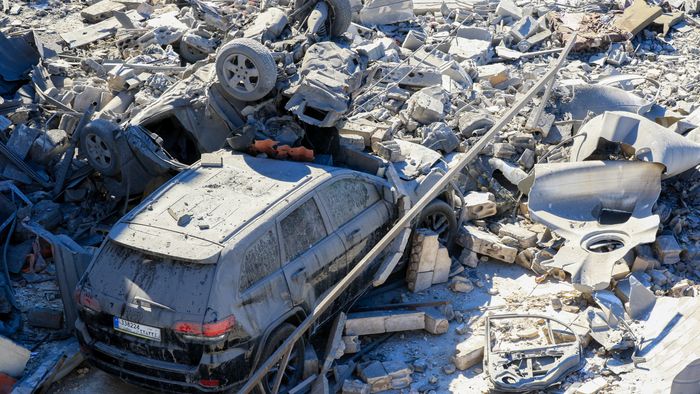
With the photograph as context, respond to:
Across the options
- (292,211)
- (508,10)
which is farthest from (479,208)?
(508,10)

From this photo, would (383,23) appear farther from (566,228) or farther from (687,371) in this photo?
(687,371)

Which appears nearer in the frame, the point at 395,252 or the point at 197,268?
the point at 197,268

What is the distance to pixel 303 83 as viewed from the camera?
9.39 meters

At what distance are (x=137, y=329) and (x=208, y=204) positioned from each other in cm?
126

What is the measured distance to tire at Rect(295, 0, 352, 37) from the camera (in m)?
11.7

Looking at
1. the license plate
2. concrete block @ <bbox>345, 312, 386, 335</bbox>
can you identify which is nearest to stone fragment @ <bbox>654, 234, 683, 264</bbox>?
concrete block @ <bbox>345, 312, 386, 335</bbox>

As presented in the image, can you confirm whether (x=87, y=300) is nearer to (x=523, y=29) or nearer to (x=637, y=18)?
(x=523, y=29)

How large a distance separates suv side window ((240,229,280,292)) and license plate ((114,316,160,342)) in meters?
0.77

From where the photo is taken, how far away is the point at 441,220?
32.8ft

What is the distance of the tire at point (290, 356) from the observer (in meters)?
7.52

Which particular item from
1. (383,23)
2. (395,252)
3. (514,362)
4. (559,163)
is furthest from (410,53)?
(514,362)

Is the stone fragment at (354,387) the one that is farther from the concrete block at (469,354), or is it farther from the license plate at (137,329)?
the license plate at (137,329)

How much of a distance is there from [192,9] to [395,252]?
7.65 meters

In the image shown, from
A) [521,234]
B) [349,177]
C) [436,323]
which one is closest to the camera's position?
[349,177]
